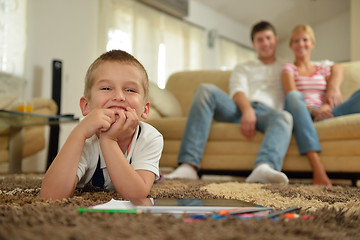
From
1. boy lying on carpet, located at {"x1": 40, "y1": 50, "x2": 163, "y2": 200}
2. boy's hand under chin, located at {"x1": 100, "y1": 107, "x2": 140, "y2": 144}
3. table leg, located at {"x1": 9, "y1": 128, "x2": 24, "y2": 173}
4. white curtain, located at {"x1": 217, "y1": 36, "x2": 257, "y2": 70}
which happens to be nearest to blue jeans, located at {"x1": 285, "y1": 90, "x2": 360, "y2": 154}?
boy lying on carpet, located at {"x1": 40, "y1": 50, "x2": 163, "y2": 200}

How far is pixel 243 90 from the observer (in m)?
1.83

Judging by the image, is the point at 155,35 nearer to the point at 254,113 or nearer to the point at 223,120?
the point at 223,120

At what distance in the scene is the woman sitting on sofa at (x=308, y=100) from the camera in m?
1.42

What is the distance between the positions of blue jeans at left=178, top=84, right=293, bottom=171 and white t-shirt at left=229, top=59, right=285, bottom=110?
149mm

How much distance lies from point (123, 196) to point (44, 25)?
2644 millimetres

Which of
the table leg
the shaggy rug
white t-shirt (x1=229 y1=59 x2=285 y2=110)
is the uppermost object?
white t-shirt (x1=229 y1=59 x2=285 y2=110)

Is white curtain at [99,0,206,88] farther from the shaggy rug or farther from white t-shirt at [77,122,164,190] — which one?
the shaggy rug

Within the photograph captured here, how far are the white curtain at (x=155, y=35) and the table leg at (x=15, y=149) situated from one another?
1.30m

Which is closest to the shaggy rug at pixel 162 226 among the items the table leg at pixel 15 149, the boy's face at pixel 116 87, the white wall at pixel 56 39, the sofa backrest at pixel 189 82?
the boy's face at pixel 116 87

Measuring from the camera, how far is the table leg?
191 cm

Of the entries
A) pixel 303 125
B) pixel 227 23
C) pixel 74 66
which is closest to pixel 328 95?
pixel 303 125

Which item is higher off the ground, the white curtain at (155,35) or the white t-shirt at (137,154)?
the white curtain at (155,35)

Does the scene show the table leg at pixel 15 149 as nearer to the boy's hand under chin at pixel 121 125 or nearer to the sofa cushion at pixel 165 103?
the sofa cushion at pixel 165 103

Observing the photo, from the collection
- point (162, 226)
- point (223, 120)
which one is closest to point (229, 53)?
point (223, 120)
